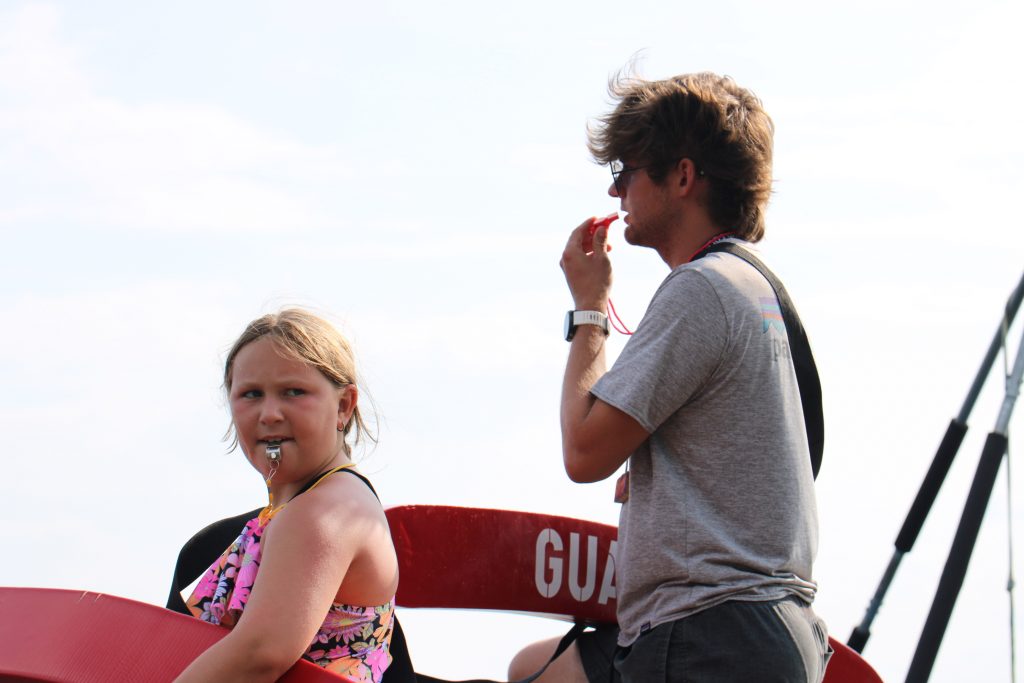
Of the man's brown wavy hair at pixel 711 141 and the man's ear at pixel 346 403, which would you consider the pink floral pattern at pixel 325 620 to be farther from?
the man's brown wavy hair at pixel 711 141

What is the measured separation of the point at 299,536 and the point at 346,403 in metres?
0.36

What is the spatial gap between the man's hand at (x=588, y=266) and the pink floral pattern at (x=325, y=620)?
0.60m

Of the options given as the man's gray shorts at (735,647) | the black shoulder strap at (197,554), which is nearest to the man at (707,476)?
the man's gray shorts at (735,647)

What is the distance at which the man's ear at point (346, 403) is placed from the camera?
221 cm

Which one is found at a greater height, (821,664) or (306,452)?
(306,452)

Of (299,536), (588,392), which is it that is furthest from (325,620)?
(588,392)

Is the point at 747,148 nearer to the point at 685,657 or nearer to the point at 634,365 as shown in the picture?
the point at 634,365

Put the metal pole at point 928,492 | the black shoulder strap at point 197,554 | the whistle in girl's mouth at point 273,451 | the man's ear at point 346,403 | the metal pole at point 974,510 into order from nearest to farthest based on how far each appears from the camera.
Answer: the whistle in girl's mouth at point 273,451 < the man's ear at point 346,403 < the black shoulder strap at point 197,554 < the metal pole at point 974,510 < the metal pole at point 928,492

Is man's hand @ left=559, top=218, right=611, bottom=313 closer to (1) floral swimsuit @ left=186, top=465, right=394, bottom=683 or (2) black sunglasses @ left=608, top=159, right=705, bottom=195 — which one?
(2) black sunglasses @ left=608, top=159, right=705, bottom=195

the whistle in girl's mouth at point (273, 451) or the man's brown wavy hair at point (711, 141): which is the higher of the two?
the man's brown wavy hair at point (711, 141)

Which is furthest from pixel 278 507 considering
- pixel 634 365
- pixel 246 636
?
pixel 634 365

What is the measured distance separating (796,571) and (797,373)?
1.05 ft

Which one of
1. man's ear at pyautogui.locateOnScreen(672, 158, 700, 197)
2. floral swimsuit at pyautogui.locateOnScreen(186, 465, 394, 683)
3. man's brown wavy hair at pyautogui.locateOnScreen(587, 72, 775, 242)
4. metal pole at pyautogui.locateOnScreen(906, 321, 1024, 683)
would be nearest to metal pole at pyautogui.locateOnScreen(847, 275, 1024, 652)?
metal pole at pyautogui.locateOnScreen(906, 321, 1024, 683)

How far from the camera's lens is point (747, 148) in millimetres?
2301
